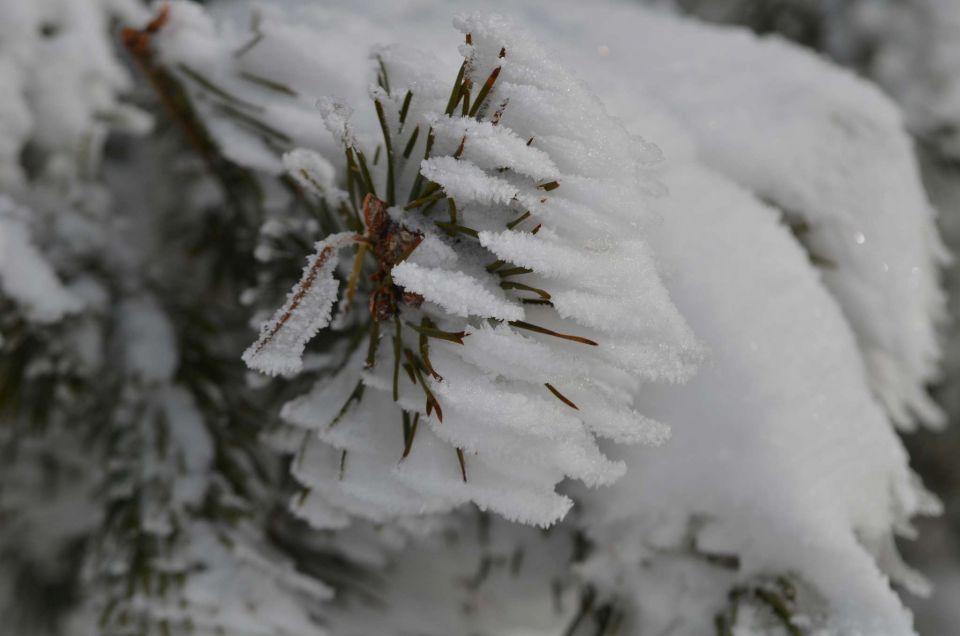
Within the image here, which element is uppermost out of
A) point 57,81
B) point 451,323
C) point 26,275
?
point 451,323

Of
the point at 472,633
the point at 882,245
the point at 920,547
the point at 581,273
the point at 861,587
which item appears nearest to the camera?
the point at 581,273

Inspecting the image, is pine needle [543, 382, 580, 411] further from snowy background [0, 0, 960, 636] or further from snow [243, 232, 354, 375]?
snow [243, 232, 354, 375]

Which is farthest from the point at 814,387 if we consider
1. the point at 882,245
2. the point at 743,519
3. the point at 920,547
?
the point at 920,547

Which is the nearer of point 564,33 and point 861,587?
point 861,587

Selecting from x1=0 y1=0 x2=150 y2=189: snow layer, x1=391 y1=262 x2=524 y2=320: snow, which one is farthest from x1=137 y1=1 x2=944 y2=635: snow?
x1=0 y1=0 x2=150 y2=189: snow layer

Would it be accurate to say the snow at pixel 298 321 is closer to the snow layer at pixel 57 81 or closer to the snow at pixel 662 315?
the snow at pixel 662 315

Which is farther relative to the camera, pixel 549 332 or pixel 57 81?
pixel 57 81

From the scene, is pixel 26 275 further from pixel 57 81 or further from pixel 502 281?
pixel 502 281

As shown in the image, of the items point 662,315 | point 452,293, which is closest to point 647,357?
point 662,315

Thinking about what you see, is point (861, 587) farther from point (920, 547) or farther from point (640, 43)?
point (920, 547)
